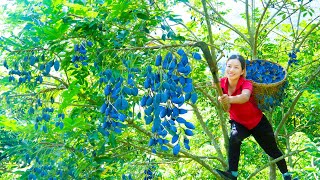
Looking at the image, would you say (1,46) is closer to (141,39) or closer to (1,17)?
(141,39)

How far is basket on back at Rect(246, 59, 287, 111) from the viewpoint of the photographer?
11.4 feet

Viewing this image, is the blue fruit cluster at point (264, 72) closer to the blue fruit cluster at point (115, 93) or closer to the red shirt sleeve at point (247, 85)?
the red shirt sleeve at point (247, 85)

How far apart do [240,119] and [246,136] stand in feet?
0.58

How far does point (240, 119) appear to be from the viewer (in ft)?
12.1

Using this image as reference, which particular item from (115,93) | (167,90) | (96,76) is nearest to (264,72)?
(96,76)

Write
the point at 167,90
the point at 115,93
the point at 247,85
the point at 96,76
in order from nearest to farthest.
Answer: the point at 167,90, the point at 115,93, the point at 96,76, the point at 247,85

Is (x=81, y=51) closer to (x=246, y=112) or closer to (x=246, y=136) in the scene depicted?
(x=246, y=112)

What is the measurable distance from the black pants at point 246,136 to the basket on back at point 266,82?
20 centimetres

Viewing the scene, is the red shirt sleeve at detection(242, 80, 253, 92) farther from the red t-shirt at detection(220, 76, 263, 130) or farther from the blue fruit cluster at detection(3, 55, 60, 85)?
the blue fruit cluster at detection(3, 55, 60, 85)

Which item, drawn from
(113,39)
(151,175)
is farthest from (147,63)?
(151,175)

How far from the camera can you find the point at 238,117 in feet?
12.1

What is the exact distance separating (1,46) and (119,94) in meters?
1.00

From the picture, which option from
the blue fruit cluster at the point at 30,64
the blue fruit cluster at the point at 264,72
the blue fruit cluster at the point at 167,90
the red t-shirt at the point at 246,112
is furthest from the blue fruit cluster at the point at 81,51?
the blue fruit cluster at the point at 264,72

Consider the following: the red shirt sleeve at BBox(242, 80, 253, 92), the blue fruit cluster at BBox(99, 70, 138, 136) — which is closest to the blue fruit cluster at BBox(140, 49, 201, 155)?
the blue fruit cluster at BBox(99, 70, 138, 136)
